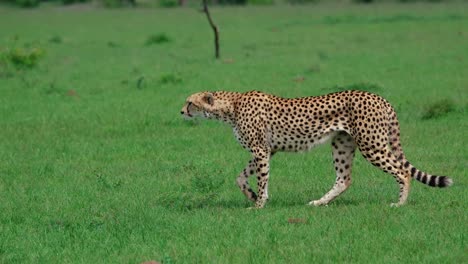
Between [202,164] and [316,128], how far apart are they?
280 cm

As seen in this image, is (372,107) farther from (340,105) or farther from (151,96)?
(151,96)

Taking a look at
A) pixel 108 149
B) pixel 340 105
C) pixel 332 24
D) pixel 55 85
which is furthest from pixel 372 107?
pixel 332 24

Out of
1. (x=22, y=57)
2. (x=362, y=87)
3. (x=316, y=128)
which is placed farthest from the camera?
(x=22, y=57)

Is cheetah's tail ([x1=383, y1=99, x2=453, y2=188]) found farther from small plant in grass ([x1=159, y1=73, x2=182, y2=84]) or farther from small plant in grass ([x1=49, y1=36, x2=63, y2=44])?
small plant in grass ([x1=49, y1=36, x2=63, y2=44])

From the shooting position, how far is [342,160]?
34.7ft

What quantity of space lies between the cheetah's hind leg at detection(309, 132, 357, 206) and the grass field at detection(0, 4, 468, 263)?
17 cm

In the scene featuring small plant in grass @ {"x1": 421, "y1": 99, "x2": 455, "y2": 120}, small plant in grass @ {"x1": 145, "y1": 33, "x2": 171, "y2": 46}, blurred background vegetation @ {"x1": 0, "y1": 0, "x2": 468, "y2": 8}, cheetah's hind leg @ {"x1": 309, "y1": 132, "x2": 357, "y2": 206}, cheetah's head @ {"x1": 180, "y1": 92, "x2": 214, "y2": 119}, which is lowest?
blurred background vegetation @ {"x1": 0, "y1": 0, "x2": 468, "y2": 8}

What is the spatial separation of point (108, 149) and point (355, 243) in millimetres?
6474

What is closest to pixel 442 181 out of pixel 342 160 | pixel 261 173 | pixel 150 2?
pixel 342 160

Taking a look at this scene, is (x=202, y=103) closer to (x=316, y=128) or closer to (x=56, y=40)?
(x=316, y=128)

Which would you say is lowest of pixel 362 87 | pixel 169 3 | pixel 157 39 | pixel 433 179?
pixel 169 3

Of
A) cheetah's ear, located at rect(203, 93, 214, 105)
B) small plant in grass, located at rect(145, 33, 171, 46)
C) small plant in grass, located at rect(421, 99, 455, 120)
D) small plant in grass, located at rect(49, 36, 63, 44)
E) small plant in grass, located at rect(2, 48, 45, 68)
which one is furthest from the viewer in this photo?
small plant in grass, located at rect(49, 36, 63, 44)

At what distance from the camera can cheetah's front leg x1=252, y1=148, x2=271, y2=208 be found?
34.0 feet

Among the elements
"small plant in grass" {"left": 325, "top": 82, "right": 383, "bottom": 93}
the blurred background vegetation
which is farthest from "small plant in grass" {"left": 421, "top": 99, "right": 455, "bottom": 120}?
the blurred background vegetation
